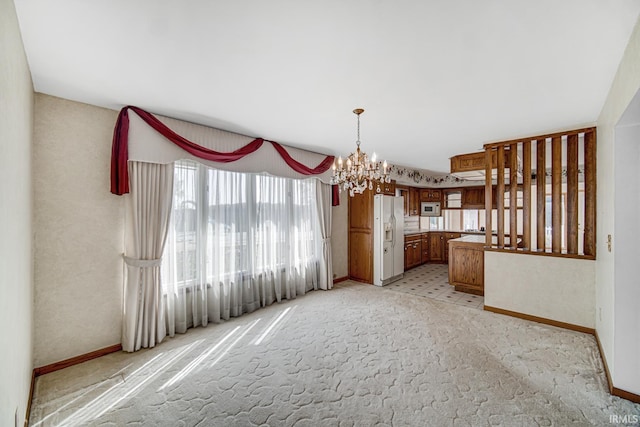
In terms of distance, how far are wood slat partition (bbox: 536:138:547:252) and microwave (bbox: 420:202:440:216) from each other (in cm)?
476

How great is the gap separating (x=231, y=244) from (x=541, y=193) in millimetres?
4461

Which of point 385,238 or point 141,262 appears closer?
point 141,262

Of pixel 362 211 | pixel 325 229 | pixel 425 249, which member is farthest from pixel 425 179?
pixel 325 229

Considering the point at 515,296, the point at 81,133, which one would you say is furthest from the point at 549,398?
the point at 81,133

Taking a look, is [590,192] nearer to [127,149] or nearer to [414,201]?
[414,201]

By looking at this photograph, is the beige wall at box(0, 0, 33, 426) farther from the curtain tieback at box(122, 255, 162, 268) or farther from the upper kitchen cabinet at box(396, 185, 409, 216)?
the upper kitchen cabinet at box(396, 185, 409, 216)

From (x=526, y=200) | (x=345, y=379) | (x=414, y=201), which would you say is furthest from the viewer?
(x=414, y=201)

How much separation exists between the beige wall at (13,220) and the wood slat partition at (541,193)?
5228 millimetres

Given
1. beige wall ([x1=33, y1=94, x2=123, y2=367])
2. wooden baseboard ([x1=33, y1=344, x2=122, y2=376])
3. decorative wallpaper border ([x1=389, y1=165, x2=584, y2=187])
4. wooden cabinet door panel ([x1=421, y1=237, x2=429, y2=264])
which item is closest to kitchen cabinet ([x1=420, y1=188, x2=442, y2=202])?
decorative wallpaper border ([x1=389, y1=165, x2=584, y2=187])

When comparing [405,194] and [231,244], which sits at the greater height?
[405,194]

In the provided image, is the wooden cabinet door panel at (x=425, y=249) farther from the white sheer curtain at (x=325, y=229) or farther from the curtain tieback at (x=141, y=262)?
the curtain tieback at (x=141, y=262)

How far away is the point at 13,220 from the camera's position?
1602mm

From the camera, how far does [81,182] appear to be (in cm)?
277

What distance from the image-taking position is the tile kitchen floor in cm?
472
